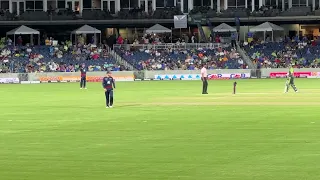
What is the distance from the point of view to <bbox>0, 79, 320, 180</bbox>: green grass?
59.5 ft

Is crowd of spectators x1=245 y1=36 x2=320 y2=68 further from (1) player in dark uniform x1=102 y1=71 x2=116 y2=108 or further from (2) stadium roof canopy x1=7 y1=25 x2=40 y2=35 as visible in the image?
(1) player in dark uniform x1=102 y1=71 x2=116 y2=108

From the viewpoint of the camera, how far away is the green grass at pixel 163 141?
59.5ft

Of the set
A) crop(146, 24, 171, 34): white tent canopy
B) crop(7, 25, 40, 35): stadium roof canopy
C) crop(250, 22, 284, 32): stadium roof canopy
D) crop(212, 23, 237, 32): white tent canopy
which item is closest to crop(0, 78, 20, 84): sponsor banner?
crop(7, 25, 40, 35): stadium roof canopy

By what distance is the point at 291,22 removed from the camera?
94.4 m

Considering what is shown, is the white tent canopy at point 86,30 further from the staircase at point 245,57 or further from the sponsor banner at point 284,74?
the sponsor banner at point 284,74

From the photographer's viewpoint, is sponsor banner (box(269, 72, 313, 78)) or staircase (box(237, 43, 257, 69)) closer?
sponsor banner (box(269, 72, 313, 78))

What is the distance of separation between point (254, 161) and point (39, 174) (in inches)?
200

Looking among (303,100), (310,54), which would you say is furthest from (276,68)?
A: (303,100)

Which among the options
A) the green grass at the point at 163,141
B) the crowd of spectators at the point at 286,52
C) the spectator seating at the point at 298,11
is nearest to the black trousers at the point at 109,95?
the green grass at the point at 163,141

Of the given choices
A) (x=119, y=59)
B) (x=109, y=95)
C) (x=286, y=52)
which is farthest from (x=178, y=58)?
(x=109, y=95)

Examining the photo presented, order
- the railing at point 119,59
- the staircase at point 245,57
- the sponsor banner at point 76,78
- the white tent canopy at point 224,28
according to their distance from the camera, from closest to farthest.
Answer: the sponsor banner at point 76,78 → the staircase at point 245,57 → the railing at point 119,59 → the white tent canopy at point 224,28

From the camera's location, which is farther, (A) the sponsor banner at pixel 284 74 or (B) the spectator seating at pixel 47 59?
(B) the spectator seating at pixel 47 59

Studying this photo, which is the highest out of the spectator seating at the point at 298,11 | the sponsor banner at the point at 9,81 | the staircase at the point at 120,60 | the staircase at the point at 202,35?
the spectator seating at the point at 298,11

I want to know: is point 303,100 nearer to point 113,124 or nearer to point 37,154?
point 113,124
